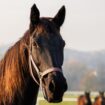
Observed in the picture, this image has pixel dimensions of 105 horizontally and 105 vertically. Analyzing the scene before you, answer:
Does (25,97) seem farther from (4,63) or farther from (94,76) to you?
(94,76)

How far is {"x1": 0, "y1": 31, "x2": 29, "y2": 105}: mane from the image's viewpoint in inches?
207

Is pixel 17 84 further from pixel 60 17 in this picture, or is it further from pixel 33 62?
pixel 60 17

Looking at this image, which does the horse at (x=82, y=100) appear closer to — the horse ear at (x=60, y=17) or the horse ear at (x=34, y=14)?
the horse ear at (x=60, y=17)

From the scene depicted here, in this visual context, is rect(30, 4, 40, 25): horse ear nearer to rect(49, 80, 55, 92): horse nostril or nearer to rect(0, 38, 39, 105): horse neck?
rect(0, 38, 39, 105): horse neck

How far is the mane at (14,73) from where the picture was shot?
5246 mm

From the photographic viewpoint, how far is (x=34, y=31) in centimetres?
521

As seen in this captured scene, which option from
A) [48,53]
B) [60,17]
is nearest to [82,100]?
[60,17]

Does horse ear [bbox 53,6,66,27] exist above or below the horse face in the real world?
above

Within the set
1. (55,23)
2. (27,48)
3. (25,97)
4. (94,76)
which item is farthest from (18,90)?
(94,76)

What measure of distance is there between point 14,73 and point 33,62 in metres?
0.30

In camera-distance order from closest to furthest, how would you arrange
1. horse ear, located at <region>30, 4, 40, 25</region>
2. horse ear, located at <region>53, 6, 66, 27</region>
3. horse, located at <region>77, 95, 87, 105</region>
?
horse ear, located at <region>30, 4, 40, 25</region>, horse ear, located at <region>53, 6, 66, 27</region>, horse, located at <region>77, 95, 87, 105</region>

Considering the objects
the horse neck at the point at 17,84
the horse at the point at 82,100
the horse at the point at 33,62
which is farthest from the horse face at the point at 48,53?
the horse at the point at 82,100

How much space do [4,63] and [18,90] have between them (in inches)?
14.2

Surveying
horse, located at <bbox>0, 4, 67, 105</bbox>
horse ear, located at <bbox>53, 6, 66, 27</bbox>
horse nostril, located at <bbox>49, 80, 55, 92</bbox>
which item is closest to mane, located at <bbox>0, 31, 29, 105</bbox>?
horse, located at <bbox>0, 4, 67, 105</bbox>
